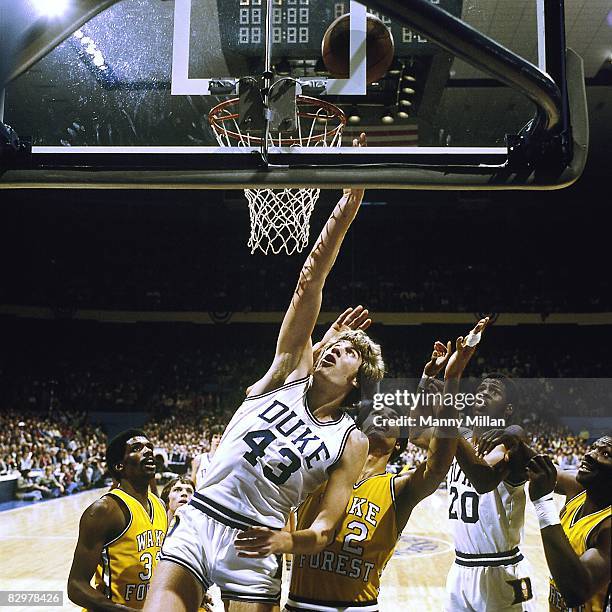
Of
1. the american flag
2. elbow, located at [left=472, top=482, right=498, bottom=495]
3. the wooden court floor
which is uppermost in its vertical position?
the american flag

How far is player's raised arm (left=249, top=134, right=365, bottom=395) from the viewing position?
3.79m

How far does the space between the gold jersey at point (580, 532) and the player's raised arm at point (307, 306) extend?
1.51 m

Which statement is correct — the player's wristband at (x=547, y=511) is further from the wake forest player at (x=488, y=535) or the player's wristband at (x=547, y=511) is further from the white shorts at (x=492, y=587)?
the white shorts at (x=492, y=587)

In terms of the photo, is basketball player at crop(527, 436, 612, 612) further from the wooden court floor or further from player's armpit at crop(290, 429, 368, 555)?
the wooden court floor

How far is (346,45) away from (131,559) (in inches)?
108

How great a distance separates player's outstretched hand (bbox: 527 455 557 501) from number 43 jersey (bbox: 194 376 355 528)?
100 cm

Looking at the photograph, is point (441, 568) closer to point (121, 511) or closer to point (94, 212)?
point (121, 511)

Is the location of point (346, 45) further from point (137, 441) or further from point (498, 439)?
point (498, 439)

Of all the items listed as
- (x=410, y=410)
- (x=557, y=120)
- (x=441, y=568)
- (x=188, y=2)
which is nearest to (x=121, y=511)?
(x=410, y=410)

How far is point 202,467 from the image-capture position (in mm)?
3803

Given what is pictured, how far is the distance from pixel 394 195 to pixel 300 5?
6.34m

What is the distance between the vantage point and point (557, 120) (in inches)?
77.8

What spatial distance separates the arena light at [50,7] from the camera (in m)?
1.33

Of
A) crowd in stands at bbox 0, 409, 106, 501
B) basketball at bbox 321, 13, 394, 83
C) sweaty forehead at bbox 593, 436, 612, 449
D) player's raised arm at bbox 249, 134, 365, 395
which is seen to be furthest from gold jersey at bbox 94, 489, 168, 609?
crowd in stands at bbox 0, 409, 106, 501
